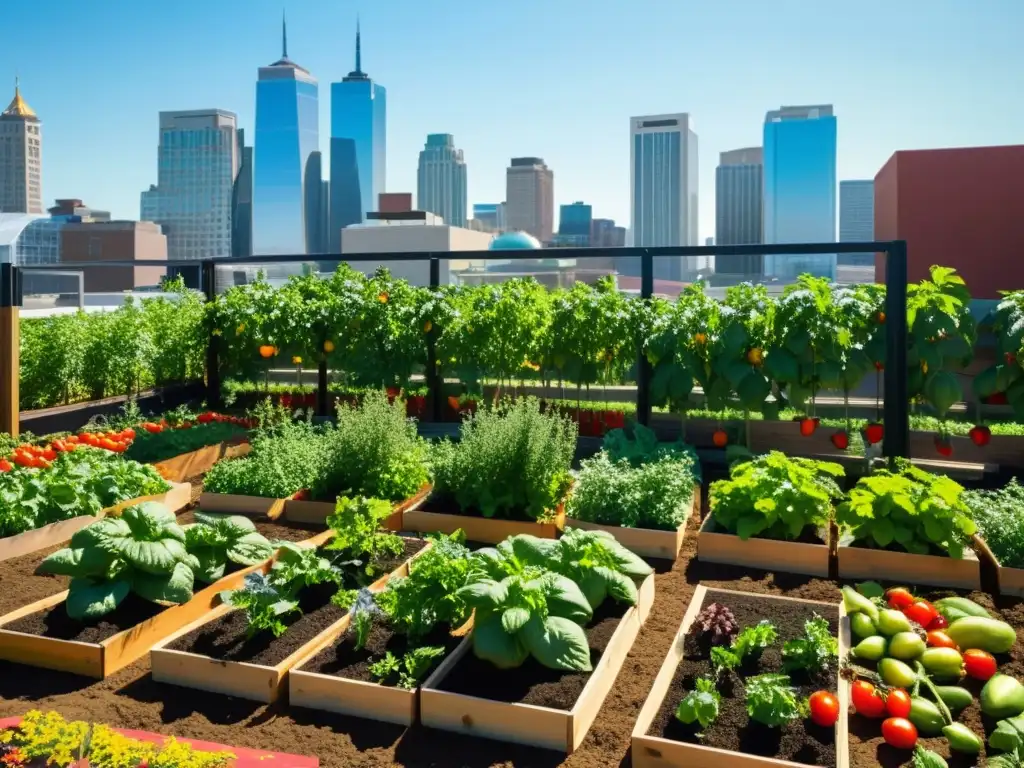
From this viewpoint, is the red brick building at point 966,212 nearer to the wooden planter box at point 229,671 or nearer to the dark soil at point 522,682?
the dark soil at point 522,682

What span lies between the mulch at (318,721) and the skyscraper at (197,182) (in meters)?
199

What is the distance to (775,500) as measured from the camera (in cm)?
411

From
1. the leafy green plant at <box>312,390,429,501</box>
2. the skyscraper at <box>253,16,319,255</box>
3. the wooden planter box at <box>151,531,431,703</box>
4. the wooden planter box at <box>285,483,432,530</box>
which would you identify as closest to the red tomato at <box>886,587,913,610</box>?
the wooden planter box at <box>151,531,431,703</box>

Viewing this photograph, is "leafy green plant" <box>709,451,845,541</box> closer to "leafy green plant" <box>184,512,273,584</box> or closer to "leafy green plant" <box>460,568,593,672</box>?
"leafy green plant" <box>460,568,593,672</box>

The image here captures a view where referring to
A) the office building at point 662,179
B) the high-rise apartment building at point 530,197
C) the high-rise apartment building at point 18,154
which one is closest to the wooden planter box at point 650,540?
the office building at point 662,179

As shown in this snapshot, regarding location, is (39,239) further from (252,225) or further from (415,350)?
(415,350)

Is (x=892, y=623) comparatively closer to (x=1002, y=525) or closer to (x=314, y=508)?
(x=1002, y=525)

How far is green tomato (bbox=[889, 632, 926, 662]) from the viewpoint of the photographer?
2.98 meters

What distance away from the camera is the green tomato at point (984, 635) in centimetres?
311

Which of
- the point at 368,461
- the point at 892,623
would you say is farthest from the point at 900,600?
the point at 368,461

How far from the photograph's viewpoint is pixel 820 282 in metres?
5.71

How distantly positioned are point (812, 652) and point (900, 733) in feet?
1.12

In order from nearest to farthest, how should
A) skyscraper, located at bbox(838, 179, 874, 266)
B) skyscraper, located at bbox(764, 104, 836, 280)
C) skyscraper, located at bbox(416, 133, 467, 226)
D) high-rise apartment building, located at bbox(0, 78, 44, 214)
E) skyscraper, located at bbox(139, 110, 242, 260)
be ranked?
skyscraper, located at bbox(838, 179, 874, 266), skyscraper, located at bbox(764, 104, 836, 280), skyscraper, located at bbox(416, 133, 467, 226), high-rise apartment building, located at bbox(0, 78, 44, 214), skyscraper, located at bbox(139, 110, 242, 260)

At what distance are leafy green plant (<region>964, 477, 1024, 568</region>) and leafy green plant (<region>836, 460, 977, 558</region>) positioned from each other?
0.08 meters
